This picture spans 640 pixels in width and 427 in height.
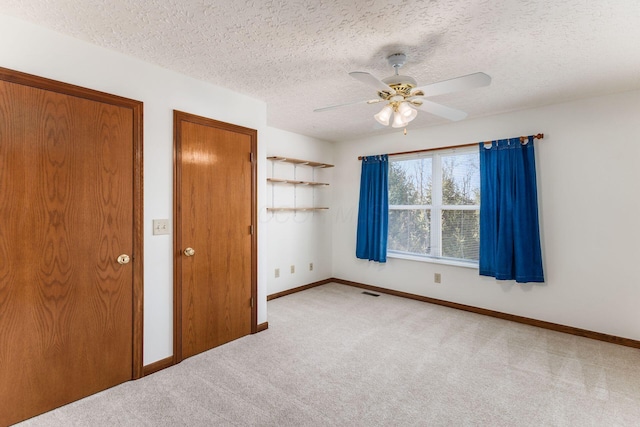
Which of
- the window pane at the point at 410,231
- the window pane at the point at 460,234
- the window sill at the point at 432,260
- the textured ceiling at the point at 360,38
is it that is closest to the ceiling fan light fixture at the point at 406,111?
the textured ceiling at the point at 360,38

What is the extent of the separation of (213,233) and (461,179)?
3.08 m

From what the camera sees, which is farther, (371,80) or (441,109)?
(441,109)

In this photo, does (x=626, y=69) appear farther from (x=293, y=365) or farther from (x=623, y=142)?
(x=293, y=365)

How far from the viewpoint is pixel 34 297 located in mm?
1947

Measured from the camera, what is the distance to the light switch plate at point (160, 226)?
2498 mm

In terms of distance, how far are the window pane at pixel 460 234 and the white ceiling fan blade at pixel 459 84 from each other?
7.71 ft

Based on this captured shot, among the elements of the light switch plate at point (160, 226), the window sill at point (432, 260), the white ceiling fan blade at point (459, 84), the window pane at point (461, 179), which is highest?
the white ceiling fan blade at point (459, 84)

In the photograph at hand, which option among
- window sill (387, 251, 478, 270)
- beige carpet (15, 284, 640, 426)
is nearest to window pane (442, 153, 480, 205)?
window sill (387, 251, 478, 270)

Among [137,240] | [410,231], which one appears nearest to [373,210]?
[410,231]

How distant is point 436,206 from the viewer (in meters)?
4.26

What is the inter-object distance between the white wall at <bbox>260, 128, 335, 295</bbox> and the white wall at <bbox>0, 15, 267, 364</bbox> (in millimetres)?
1578

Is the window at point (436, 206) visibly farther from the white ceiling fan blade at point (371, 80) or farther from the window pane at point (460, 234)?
the white ceiling fan blade at point (371, 80)

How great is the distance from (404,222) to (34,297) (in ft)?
13.2

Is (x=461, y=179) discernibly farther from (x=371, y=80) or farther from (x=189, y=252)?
(x=189, y=252)
